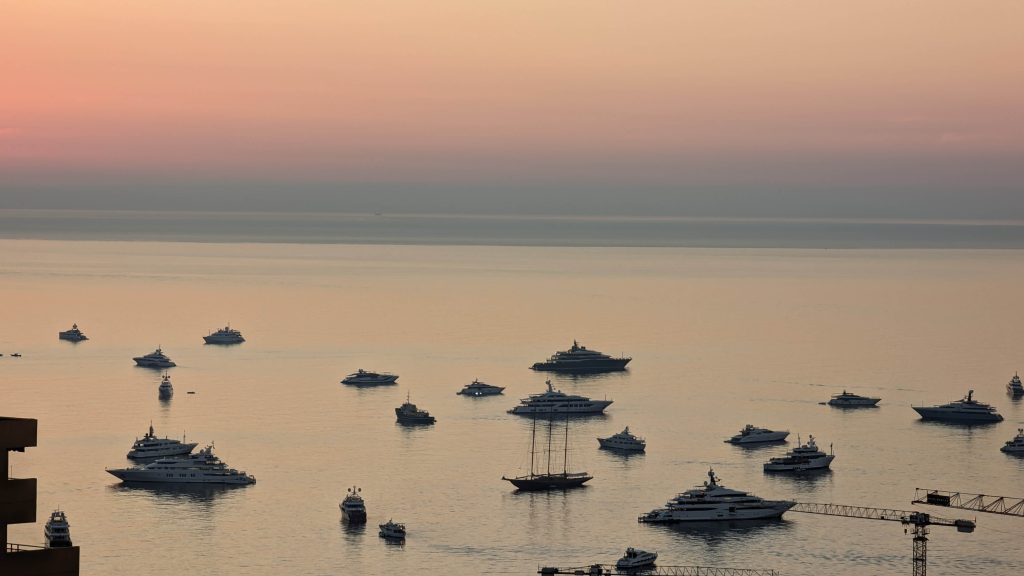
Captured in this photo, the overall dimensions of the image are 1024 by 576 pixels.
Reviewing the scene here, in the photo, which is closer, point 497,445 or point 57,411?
point 497,445

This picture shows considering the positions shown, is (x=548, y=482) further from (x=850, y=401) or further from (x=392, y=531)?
(x=850, y=401)

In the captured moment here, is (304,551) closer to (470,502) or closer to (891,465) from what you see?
(470,502)

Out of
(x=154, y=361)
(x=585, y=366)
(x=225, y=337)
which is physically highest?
(x=225, y=337)

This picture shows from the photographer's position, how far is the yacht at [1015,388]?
5423 inches

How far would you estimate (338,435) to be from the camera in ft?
356

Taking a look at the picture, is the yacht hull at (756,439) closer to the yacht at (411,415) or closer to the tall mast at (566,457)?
the tall mast at (566,457)

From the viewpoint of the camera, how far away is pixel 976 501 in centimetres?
8738

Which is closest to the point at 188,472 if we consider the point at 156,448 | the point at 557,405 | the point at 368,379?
the point at 156,448

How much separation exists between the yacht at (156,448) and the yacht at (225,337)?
69.4 meters

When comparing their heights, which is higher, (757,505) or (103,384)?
(103,384)

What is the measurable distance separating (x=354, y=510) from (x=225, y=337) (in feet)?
307

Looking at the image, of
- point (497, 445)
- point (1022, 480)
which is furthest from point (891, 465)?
point (497, 445)

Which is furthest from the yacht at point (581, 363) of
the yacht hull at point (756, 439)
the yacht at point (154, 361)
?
the yacht hull at point (756, 439)

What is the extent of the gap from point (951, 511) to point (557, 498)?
66.4 ft
